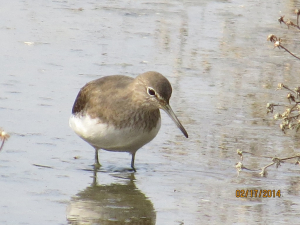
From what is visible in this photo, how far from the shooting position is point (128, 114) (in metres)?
6.98

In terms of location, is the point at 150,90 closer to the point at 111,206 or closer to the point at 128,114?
the point at 128,114

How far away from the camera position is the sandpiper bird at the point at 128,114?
274 inches

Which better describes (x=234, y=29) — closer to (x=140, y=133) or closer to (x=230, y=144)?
(x=230, y=144)

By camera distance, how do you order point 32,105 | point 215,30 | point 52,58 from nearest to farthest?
1. point 32,105
2. point 52,58
3. point 215,30

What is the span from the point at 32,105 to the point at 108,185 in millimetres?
2212

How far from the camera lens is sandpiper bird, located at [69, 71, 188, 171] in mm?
6953

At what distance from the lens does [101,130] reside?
6.99 m

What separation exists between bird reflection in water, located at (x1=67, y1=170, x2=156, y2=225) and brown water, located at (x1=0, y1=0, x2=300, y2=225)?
2 centimetres

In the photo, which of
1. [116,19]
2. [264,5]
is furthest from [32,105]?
[264,5]
